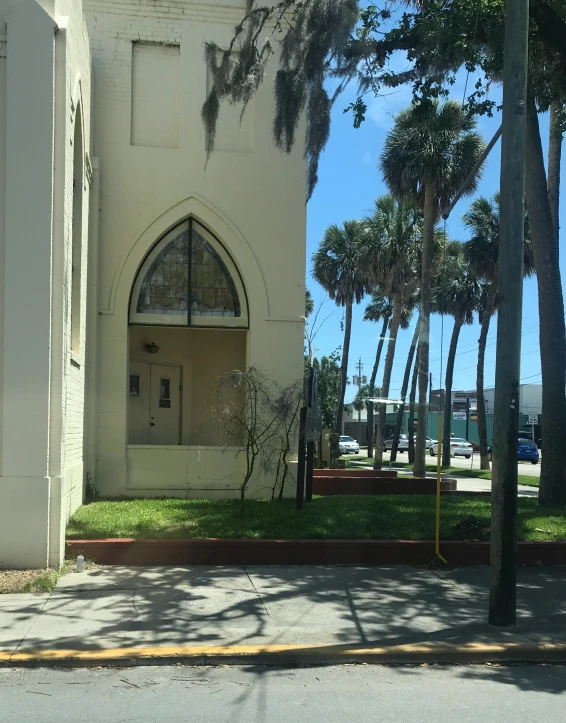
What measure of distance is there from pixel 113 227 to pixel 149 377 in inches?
162

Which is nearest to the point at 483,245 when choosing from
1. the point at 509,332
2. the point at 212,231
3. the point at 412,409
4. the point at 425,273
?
the point at 412,409

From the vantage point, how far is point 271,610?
7.38m

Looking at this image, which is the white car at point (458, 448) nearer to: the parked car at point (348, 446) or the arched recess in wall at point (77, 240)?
the parked car at point (348, 446)

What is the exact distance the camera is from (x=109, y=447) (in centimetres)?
1338

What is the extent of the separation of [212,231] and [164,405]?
187 inches

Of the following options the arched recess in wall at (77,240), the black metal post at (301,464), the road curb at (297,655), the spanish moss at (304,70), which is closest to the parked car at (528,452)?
the black metal post at (301,464)

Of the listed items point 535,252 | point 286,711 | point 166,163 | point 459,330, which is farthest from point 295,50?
point 459,330

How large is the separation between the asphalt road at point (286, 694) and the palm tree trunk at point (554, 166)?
1136 cm

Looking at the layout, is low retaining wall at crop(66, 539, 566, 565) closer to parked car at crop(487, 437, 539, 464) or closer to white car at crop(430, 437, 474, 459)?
parked car at crop(487, 437, 539, 464)

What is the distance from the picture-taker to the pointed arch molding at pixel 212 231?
13.5m

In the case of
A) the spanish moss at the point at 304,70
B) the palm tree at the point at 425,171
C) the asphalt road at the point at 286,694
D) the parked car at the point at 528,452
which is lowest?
the parked car at the point at 528,452

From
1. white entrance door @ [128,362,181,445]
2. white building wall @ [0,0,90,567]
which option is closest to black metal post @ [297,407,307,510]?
white building wall @ [0,0,90,567]

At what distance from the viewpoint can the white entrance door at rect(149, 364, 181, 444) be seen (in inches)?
656

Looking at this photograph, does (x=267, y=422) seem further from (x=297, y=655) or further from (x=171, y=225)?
(x=297, y=655)
